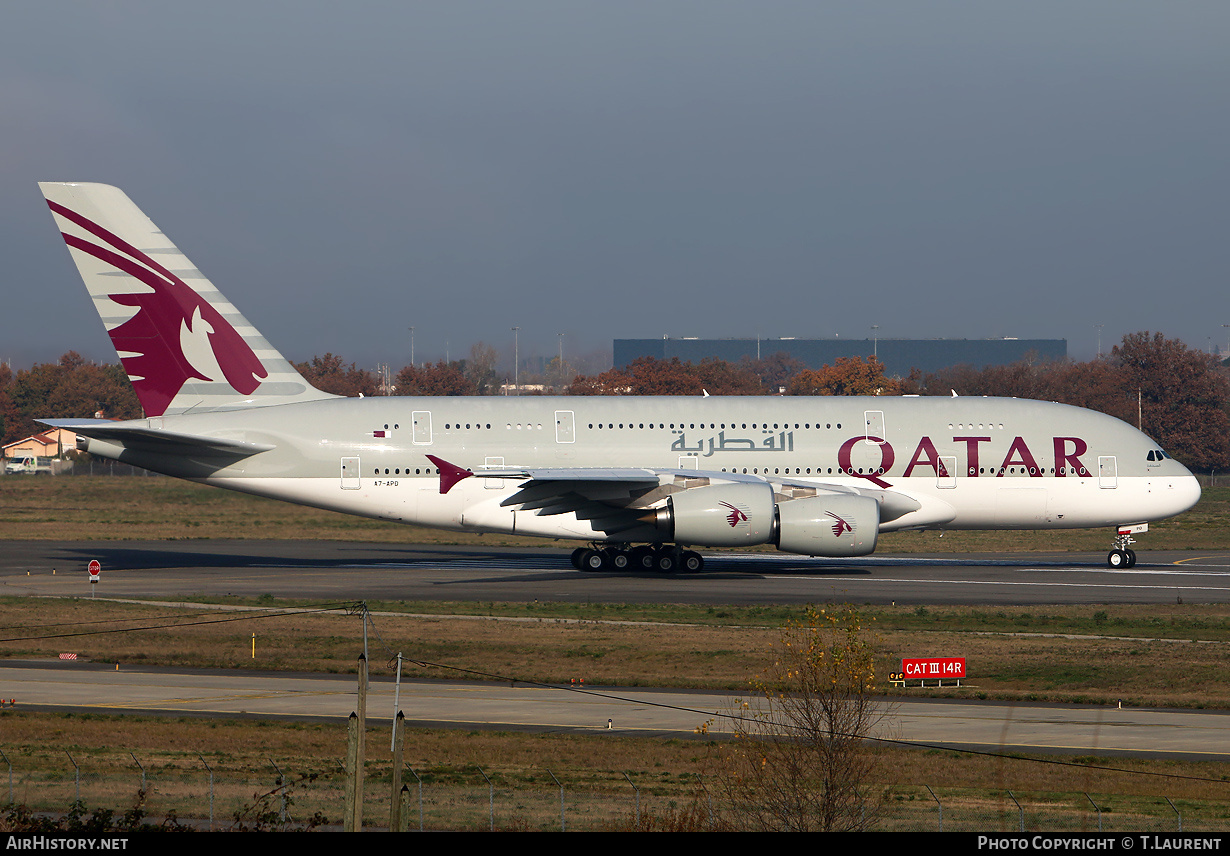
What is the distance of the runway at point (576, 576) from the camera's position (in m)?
38.8

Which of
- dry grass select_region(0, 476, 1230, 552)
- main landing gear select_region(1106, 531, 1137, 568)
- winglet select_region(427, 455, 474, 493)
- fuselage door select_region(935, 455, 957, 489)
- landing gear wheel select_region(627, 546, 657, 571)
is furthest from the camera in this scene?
dry grass select_region(0, 476, 1230, 552)

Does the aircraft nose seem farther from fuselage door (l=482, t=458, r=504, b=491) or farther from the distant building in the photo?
the distant building

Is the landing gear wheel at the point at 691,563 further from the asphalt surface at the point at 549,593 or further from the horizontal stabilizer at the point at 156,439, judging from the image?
the horizontal stabilizer at the point at 156,439

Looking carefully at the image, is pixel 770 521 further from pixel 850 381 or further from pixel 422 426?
pixel 850 381

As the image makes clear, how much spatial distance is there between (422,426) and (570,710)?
20504mm

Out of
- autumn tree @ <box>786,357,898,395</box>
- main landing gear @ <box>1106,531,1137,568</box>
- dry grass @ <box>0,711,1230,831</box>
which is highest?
autumn tree @ <box>786,357,898,395</box>

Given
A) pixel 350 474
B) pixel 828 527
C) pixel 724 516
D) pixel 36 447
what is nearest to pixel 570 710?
pixel 724 516

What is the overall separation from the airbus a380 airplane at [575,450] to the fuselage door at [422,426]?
0.05 m

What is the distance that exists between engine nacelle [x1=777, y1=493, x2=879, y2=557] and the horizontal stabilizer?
17.4 meters

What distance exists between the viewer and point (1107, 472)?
4481 centimetres

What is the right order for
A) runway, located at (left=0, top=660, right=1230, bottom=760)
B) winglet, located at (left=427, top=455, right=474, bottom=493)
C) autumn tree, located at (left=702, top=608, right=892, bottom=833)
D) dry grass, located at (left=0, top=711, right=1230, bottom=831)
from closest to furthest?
autumn tree, located at (left=702, top=608, right=892, bottom=833)
dry grass, located at (left=0, top=711, right=1230, bottom=831)
runway, located at (left=0, top=660, right=1230, bottom=760)
winglet, located at (left=427, top=455, right=474, bottom=493)

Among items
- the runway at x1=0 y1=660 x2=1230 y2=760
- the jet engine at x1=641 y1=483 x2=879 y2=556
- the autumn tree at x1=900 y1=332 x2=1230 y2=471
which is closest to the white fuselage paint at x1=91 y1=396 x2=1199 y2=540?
the jet engine at x1=641 y1=483 x2=879 y2=556

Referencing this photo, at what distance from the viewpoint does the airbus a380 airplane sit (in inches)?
1650
